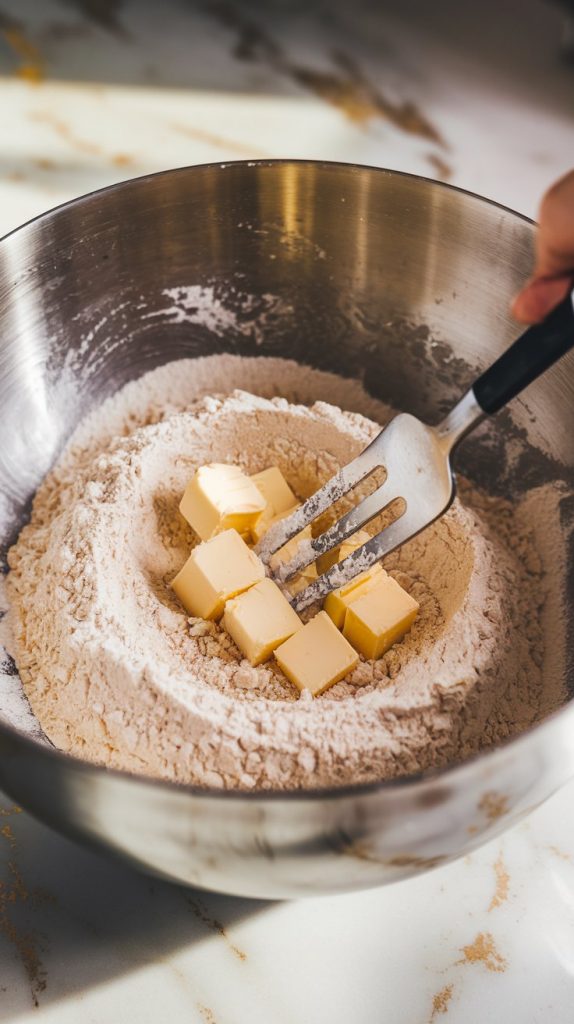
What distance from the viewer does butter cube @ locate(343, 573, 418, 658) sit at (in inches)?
33.7

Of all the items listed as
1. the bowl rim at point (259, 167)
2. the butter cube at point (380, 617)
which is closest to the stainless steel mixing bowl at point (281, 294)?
the bowl rim at point (259, 167)

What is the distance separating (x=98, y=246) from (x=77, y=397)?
168 millimetres

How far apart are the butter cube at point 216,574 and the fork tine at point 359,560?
51mm

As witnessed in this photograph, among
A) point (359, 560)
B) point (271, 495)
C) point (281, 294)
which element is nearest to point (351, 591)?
point (359, 560)

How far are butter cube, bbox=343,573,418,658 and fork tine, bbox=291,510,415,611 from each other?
3 centimetres

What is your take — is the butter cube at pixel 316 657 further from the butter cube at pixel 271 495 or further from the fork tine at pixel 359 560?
the butter cube at pixel 271 495

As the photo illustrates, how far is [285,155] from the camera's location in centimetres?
143

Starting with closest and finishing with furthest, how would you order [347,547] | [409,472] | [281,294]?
[409,472]
[347,547]
[281,294]

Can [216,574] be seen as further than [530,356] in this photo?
Yes

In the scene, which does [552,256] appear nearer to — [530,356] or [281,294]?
[530,356]

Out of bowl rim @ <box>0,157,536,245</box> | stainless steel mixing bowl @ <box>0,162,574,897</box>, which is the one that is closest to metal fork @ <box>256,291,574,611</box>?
stainless steel mixing bowl @ <box>0,162,574,897</box>

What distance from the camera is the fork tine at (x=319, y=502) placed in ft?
2.83

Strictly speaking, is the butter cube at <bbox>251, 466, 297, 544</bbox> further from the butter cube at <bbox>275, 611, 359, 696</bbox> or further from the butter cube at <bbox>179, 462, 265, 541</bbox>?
the butter cube at <bbox>275, 611, 359, 696</bbox>

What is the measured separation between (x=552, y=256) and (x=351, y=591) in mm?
355
